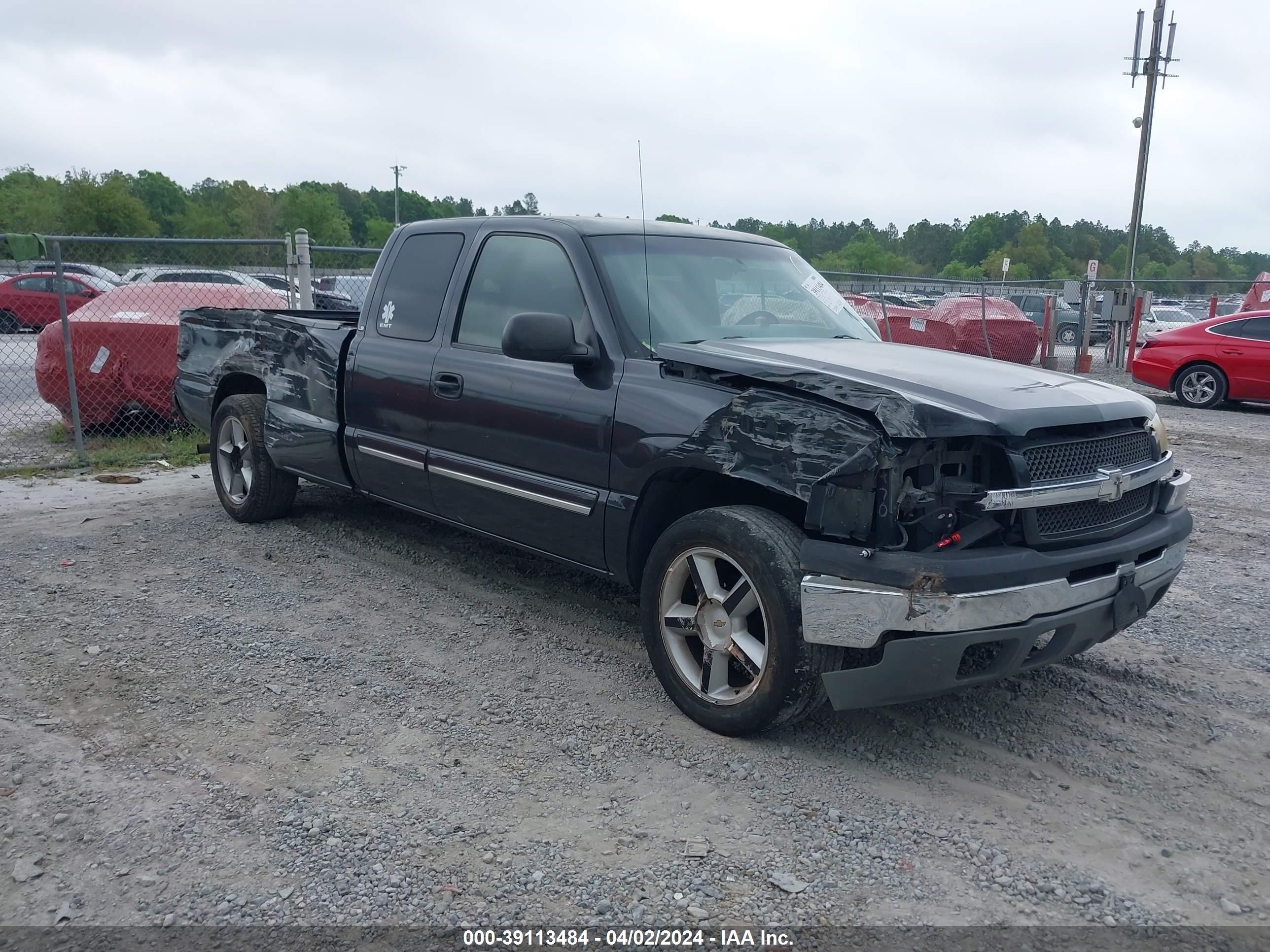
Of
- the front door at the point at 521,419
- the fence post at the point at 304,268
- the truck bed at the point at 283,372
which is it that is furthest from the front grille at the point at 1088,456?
the fence post at the point at 304,268

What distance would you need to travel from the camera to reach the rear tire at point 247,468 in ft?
21.4

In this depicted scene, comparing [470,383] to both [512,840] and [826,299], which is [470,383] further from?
[512,840]

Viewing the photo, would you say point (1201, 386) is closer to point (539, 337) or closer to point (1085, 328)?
point (1085, 328)

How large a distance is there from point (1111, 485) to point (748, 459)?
1266 millimetres

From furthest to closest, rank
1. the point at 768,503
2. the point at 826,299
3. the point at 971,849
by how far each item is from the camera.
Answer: the point at 826,299, the point at 768,503, the point at 971,849

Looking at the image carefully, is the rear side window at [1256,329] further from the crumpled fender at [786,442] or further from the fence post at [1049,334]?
the crumpled fender at [786,442]

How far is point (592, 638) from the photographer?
484cm

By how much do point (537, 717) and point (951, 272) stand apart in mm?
62901

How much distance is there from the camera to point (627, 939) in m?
2.69

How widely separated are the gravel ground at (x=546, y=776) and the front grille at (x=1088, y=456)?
1.03 meters

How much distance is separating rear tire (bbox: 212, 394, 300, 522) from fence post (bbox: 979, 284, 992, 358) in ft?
45.8

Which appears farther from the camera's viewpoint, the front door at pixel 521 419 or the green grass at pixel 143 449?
the green grass at pixel 143 449

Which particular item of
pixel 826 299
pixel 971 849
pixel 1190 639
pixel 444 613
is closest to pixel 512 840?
pixel 971 849

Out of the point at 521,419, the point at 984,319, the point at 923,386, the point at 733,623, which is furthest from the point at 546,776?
the point at 984,319
